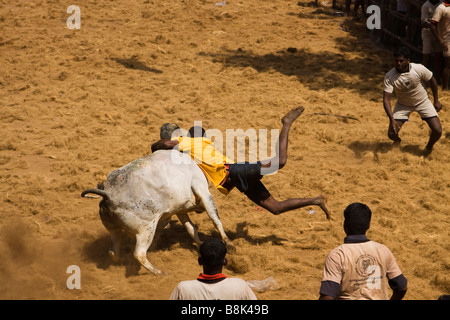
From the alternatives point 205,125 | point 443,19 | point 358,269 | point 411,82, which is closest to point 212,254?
Answer: point 358,269

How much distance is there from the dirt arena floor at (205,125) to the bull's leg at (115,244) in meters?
0.16

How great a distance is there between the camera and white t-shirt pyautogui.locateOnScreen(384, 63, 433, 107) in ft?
25.9

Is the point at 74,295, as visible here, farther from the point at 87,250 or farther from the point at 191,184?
the point at 191,184

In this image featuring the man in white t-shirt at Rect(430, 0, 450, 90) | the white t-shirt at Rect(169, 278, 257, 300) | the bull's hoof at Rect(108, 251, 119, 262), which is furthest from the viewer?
the man in white t-shirt at Rect(430, 0, 450, 90)

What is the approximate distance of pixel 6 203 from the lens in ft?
23.7

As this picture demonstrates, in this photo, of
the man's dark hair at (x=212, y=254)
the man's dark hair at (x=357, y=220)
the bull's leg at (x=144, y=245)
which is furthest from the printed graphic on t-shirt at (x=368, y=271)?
the bull's leg at (x=144, y=245)

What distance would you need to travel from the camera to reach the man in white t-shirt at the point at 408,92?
7.87 meters

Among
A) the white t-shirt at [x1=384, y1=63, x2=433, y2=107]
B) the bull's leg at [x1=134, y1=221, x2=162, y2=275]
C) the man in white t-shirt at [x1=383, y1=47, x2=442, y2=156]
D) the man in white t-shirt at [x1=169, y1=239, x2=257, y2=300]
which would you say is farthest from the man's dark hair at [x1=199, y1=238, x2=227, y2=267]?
the white t-shirt at [x1=384, y1=63, x2=433, y2=107]

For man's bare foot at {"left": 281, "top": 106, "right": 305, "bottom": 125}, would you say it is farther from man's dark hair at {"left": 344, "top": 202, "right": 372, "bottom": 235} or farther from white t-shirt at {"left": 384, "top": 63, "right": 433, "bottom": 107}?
man's dark hair at {"left": 344, "top": 202, "right": 372, "bottom": 235}

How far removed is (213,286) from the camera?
3580 mm

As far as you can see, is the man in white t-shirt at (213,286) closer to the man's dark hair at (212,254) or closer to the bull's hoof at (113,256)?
the man's dark hair at (212,254)

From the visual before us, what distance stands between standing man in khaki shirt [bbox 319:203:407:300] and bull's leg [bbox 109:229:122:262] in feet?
8.37

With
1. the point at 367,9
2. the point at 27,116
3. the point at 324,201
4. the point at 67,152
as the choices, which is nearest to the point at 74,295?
the point at 324,201

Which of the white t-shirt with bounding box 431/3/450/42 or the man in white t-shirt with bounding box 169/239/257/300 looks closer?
the man in white t-shirt with bounding box 169/239/257/300
